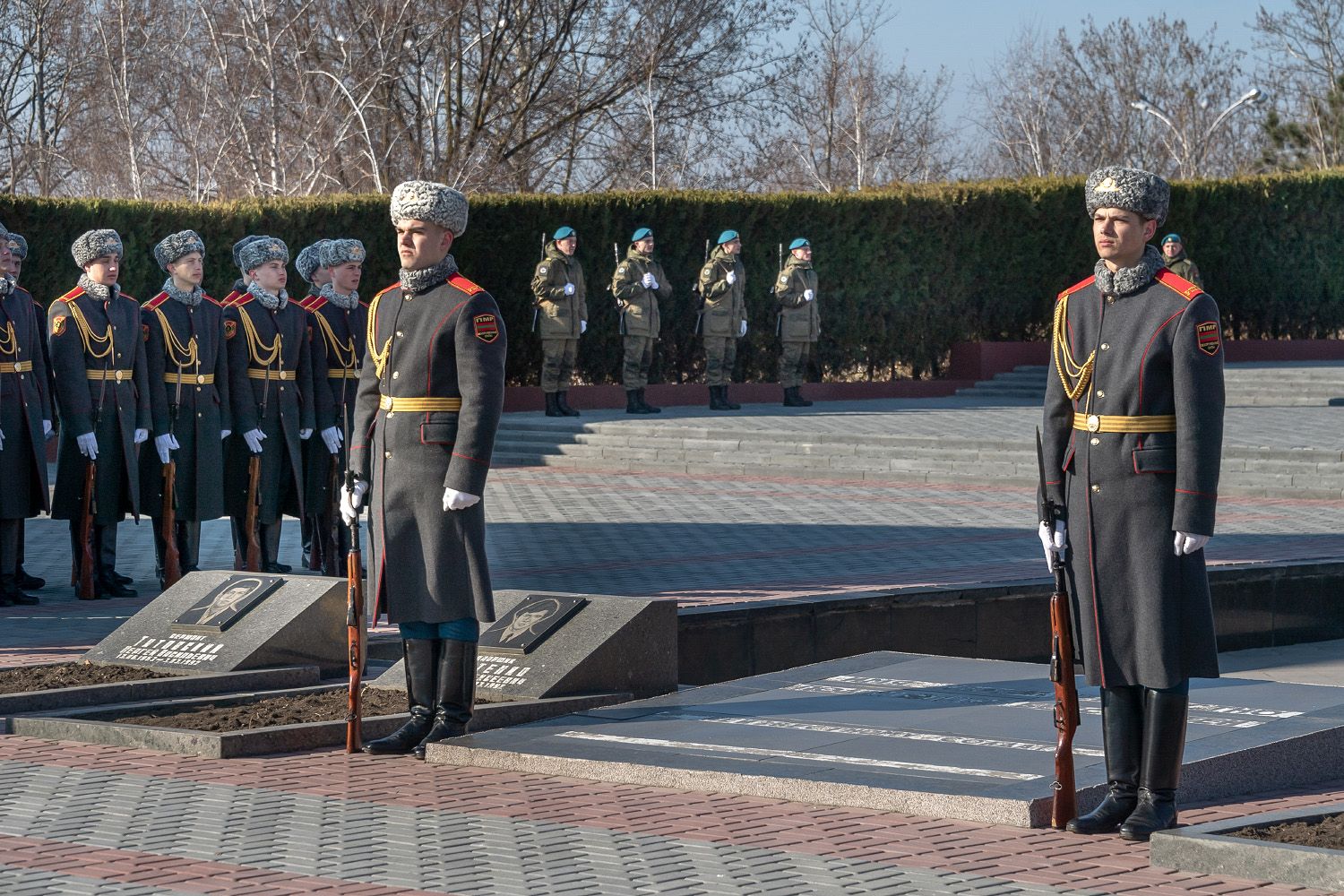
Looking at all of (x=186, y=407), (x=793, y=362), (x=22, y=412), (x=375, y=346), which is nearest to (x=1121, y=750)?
(x=375, y=346)

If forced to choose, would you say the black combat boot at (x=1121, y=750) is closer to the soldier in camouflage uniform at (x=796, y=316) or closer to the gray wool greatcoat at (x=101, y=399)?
the gray wool greatcoat at (x=101, y=399)

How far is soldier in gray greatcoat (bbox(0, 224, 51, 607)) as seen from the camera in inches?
436

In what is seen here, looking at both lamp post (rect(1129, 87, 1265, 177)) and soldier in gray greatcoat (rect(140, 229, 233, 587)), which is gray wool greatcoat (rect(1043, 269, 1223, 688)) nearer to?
soldier in gray greatcoat (rect(140, 229, 233, 587))

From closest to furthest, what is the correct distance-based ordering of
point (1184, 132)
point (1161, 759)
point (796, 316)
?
point (1161, 759) → point (796, 316) → point (1184, 132)

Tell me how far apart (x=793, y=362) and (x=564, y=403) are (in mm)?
3437

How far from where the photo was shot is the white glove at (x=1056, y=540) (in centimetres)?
577

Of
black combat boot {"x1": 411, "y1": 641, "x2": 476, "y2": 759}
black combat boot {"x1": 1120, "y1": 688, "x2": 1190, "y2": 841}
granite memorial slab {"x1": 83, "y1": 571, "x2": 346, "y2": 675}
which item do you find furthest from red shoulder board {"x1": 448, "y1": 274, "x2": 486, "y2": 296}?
black combat boot {"x1": 1120, "y1": 688, "x2": 1190, "y2": 841}

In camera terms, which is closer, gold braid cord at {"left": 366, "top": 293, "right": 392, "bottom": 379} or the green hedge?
gold braid cord at {"left": 366, "top": 293, "right": 392, "bottom": 379}

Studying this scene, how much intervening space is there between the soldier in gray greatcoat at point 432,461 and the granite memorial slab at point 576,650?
590 mm

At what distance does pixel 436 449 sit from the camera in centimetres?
694

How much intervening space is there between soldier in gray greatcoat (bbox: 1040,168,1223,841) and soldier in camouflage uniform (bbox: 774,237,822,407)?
19404mm

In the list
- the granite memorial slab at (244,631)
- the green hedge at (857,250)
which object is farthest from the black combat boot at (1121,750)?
the green hedge at (857,250)

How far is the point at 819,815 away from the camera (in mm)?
5930

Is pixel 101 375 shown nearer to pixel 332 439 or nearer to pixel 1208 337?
pixel 332 439
